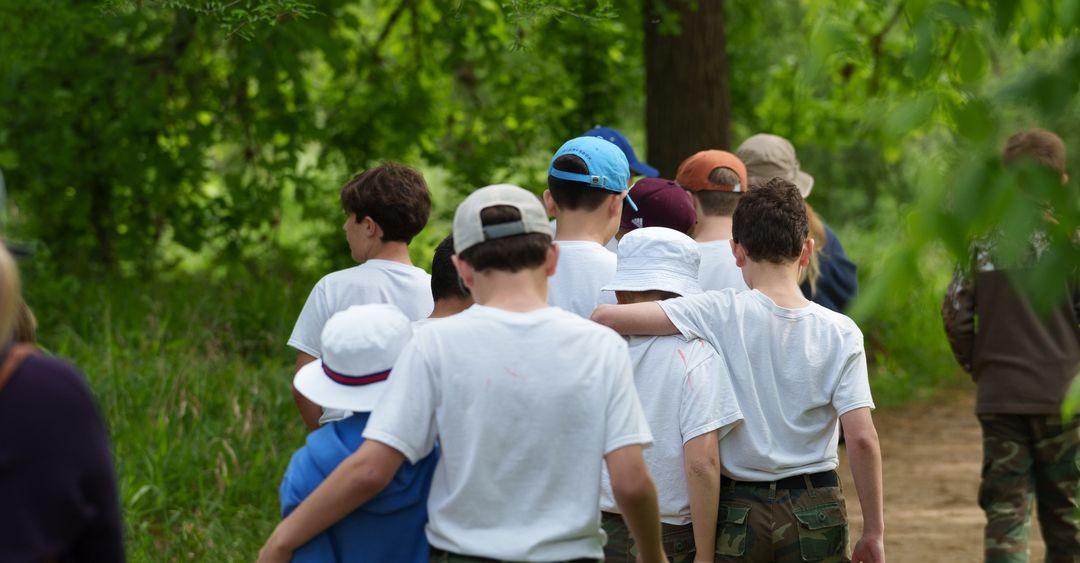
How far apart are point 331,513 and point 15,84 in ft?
22.2

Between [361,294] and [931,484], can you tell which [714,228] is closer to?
[361,294]

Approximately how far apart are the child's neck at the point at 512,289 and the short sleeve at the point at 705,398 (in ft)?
2.88

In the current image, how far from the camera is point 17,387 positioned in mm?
2193

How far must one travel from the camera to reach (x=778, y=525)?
3621mm

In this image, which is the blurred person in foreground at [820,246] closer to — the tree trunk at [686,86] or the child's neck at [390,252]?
the child's neck at [390,252]

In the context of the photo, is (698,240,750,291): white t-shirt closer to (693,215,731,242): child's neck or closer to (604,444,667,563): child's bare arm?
(693,215,731,242): child's neck

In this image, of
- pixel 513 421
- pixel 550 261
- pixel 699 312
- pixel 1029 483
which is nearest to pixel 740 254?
pixel 699 312

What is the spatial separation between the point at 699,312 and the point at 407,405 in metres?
1.19

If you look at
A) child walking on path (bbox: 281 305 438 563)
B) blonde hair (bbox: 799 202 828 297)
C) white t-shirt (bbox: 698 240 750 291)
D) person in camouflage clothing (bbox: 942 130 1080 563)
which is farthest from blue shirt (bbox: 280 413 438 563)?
person in camouflage clothing (bbox: 942 130 1080 563)

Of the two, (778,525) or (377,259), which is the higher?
(377,259)

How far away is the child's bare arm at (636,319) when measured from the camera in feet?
11.5

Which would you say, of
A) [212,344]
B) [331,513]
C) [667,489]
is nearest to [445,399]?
[331,513]

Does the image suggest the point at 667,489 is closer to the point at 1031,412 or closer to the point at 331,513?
the point at 331,513

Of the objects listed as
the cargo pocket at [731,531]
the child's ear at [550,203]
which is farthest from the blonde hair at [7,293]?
the cargo pocket at [731,531]
